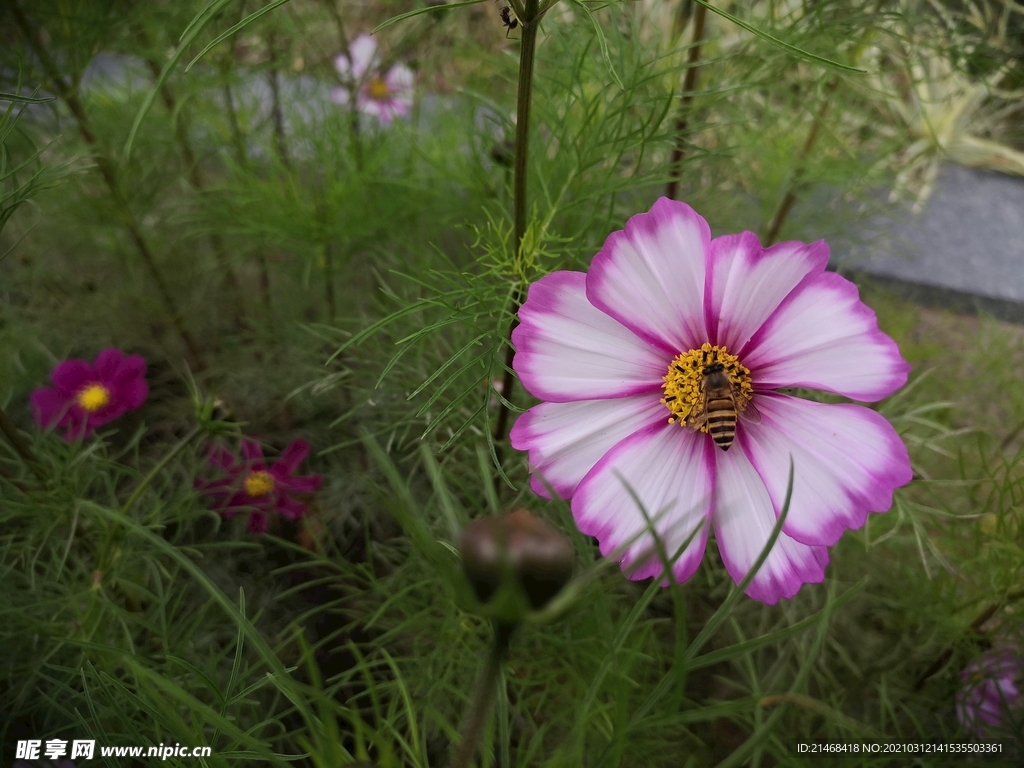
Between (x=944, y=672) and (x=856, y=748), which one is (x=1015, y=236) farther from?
(x=856, y=748)

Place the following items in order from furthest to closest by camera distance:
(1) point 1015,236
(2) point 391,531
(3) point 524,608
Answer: (1) point 1015,236
(2) point 391,531
(3) point 524,608

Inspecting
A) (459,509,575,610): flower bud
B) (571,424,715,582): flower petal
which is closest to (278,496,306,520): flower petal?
(571,424,715,582): flower petal

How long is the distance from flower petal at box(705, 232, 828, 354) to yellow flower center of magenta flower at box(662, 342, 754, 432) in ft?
0.04

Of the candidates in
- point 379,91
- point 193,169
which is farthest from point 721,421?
point 379,91

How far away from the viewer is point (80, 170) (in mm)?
525

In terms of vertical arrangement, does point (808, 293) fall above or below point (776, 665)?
above

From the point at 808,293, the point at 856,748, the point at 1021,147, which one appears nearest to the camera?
the point at 808,293

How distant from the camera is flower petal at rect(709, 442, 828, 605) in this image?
352mm

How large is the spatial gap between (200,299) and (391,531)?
1.37 feet

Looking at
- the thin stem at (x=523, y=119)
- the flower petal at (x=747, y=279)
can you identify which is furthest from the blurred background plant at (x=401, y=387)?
the flower petal at (x=747, y=279)

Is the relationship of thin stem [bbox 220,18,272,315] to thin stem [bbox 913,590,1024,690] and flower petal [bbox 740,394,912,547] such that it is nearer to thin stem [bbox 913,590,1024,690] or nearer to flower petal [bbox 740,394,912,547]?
flower petal [bbox 740,394,912,547]

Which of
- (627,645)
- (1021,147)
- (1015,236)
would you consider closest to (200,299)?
(627,645)

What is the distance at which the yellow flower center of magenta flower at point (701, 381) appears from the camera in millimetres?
385

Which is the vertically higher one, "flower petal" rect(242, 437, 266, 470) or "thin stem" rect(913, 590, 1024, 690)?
"flower petal" rect(242, 437, 266, 470)
